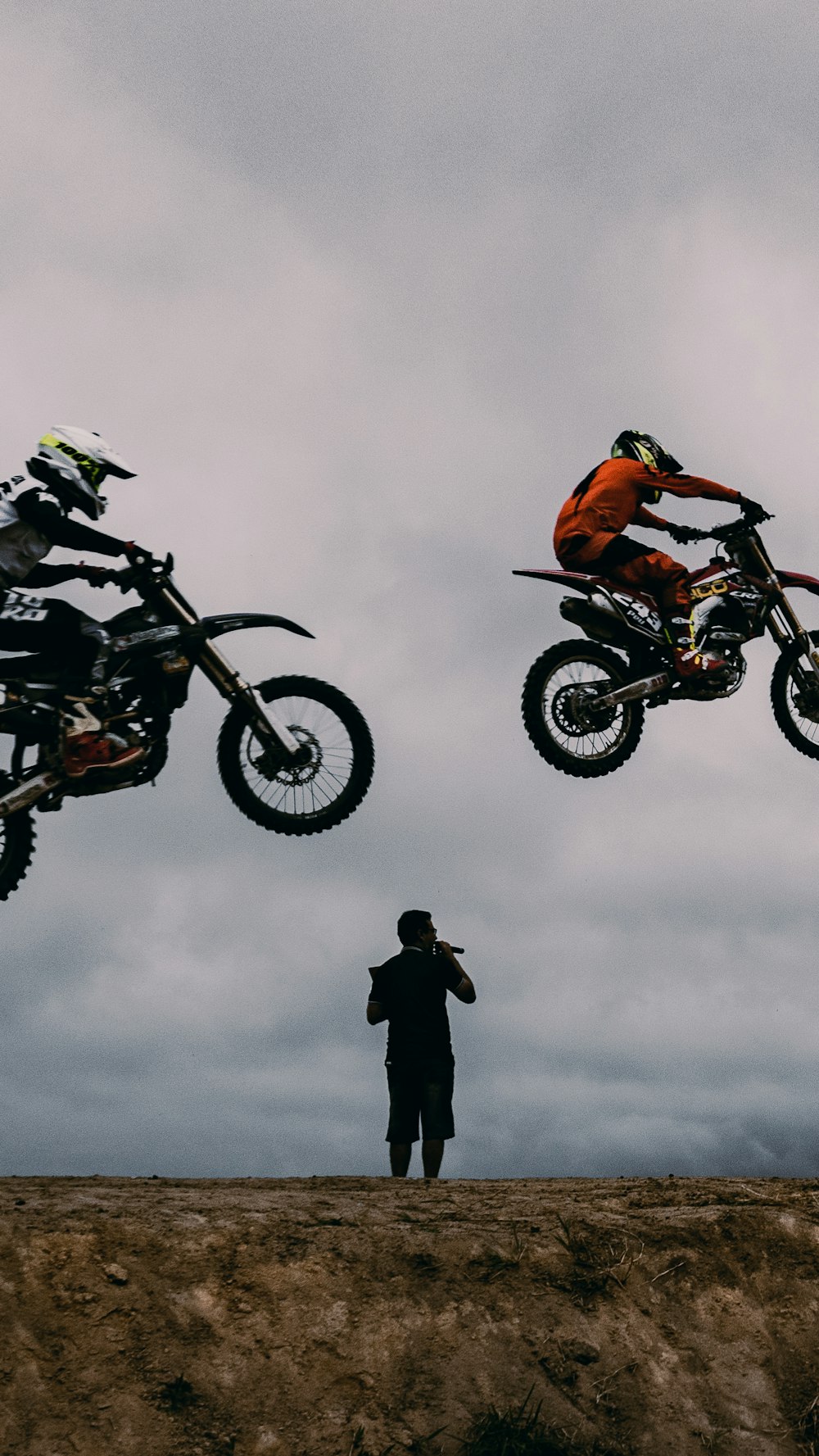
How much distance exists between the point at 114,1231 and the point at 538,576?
575 centimetres

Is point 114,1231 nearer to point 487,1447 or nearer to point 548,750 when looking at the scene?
point 487,1447

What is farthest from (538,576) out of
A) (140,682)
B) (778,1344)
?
(778,1344)

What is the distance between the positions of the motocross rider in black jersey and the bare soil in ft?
10.2

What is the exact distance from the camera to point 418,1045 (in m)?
10.4

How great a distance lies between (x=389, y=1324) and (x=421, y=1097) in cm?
268

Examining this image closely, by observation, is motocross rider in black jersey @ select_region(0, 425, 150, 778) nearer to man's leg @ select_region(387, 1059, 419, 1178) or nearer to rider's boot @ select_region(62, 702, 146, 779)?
rider's boot @ select_region(62, 702, 146, 779)

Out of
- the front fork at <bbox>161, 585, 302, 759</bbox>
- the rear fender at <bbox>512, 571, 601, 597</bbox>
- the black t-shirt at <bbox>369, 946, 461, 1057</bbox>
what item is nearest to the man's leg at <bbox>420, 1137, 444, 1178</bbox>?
the black t-shirt at <bbox>369, 946, 461, 1057</bbox>

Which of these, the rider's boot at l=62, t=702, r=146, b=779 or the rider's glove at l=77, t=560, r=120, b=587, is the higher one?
the rider's glove at l=77, t=560, r=120, b=587

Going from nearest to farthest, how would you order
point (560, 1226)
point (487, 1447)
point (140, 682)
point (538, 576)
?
point (487, 1447) → point (560, 1226) → point (140, 682) → point (538, 576)

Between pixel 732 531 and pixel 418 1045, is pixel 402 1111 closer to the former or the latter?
pixel 418 1045

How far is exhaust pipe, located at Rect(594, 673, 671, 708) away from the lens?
35.7 ft

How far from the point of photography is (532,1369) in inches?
311

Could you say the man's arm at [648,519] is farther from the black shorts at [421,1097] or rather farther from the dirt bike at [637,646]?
the black shorts at [421,1097]

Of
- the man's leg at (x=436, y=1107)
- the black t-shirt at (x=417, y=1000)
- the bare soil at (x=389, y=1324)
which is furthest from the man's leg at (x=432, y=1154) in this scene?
the bare soil at (x=389, y=1324)
